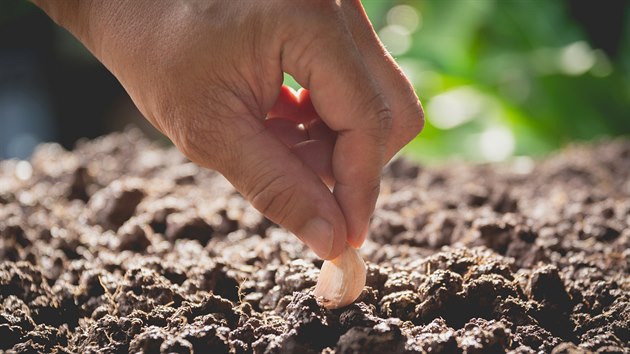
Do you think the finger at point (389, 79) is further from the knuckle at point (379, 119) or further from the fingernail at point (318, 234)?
the fingernail at point (318, 234)

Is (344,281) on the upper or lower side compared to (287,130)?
lower

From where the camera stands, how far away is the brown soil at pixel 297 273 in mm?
1298

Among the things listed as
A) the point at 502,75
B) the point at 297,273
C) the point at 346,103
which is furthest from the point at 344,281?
the point at 502,75

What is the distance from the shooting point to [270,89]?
1.21m

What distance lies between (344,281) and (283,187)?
25 cm

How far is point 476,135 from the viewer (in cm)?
396

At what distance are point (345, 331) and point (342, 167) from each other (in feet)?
0.95

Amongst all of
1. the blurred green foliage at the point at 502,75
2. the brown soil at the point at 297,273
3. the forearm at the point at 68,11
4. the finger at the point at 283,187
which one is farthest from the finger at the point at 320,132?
the blurred green foliage at the point at 502,75

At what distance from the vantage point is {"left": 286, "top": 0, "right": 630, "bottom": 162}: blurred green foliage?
4.01m

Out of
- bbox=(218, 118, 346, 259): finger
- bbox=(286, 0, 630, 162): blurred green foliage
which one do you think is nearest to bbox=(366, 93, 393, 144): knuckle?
bbox=(218, 118, 346, 259): finger

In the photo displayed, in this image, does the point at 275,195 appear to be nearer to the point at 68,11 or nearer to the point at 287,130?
the point at 287,130

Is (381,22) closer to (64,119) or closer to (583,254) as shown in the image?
(64,119)

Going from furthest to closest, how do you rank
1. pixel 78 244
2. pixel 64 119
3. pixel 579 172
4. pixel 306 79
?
1. pixel 64 119
2. pixel 579 172
3. pixel 78 244
4. pixel 306 79

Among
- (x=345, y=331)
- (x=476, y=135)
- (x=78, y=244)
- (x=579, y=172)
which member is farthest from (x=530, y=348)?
(x=476, y=135)
